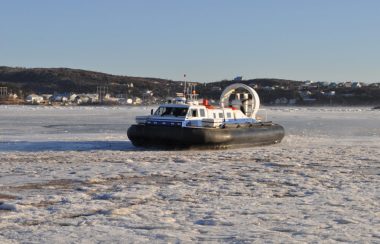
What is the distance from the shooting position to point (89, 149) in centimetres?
1231

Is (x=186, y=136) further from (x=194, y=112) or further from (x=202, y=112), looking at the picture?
(x=202, y=112)

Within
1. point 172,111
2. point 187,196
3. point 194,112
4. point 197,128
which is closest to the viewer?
point 187,196

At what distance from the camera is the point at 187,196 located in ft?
21.9

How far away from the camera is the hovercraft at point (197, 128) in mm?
12672

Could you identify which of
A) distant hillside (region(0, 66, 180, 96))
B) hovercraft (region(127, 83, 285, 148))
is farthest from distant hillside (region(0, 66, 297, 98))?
hovercraft (region(127, 83, 285, 148))

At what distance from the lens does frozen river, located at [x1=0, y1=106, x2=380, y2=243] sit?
499 centimetres

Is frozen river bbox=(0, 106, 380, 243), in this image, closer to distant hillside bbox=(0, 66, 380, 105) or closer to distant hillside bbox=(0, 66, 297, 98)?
distant hillside bbox=(0, 66, 380, 105)

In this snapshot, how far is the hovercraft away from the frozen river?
2.24ft

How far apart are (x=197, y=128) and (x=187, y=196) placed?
20.1ft

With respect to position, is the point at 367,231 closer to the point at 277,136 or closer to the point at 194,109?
the point at 194,109

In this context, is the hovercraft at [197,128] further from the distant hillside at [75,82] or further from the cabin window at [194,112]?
the distant hillside at [75,82]

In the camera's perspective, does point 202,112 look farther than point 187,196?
Yes

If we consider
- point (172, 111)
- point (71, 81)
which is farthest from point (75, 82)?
point (172, 111)

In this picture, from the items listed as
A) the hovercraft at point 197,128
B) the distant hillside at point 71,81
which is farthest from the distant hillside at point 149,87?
the hovercraft at point 197,128
